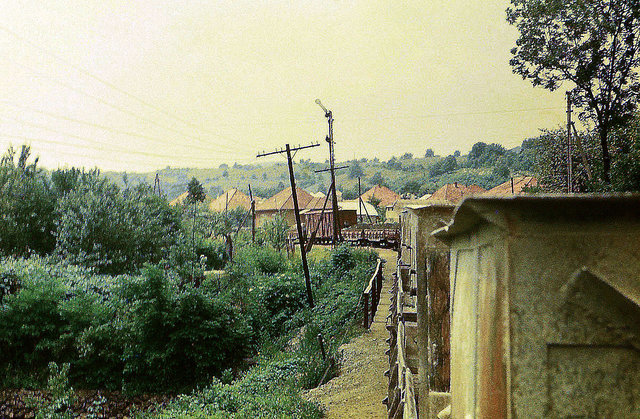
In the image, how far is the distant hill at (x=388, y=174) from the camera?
2911 inches

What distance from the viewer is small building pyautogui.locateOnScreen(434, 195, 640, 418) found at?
64cm

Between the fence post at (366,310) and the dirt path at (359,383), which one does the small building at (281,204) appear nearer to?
the fence post at (366,310)

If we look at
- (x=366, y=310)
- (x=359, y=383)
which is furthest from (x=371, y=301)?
(x=359, y=383)

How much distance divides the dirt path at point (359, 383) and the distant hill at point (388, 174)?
133 feet

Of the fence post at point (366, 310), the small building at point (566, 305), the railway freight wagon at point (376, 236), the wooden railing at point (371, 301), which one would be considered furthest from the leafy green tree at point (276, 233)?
the small building at point (566, 305)

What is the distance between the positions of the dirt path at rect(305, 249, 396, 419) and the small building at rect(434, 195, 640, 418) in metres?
8.13

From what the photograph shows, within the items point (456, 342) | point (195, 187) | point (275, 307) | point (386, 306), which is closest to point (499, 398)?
point (456, 342)

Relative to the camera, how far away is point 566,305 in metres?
0.64

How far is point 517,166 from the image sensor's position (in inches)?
2726

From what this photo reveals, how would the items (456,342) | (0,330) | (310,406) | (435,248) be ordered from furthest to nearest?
(0,330), (310,406), (435,248), (456,342)

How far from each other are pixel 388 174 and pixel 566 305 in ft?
381

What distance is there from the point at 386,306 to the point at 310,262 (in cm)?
983

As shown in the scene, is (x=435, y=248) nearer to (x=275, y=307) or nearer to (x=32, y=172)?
(x=275, y=307)

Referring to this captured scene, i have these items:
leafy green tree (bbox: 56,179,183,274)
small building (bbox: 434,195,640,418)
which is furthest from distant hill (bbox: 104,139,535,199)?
small building (bbox: 434,195,640,418)
